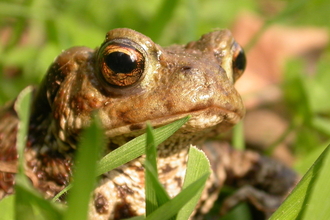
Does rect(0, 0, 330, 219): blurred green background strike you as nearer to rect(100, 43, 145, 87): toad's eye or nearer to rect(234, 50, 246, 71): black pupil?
rect(234, 50, 246, 71): black pupil

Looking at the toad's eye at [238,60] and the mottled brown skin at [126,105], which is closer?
the mottled brown skin at [126,105]

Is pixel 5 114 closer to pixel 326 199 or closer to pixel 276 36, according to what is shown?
pixel 326 199

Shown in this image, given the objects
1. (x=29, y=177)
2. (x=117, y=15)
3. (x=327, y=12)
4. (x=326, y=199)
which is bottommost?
(x=326, y=199)

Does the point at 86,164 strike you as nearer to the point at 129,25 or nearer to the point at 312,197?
the point at 312,197

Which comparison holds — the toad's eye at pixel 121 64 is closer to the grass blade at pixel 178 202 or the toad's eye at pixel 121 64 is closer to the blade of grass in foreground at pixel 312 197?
the grass blade at pixel 178 202

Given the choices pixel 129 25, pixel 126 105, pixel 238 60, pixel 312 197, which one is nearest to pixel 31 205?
pixel 126 105

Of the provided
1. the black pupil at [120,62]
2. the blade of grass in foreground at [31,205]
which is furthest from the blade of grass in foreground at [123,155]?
the black pupil at [120,62]

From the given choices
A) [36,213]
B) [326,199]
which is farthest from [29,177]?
[326,199]

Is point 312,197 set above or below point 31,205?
below
